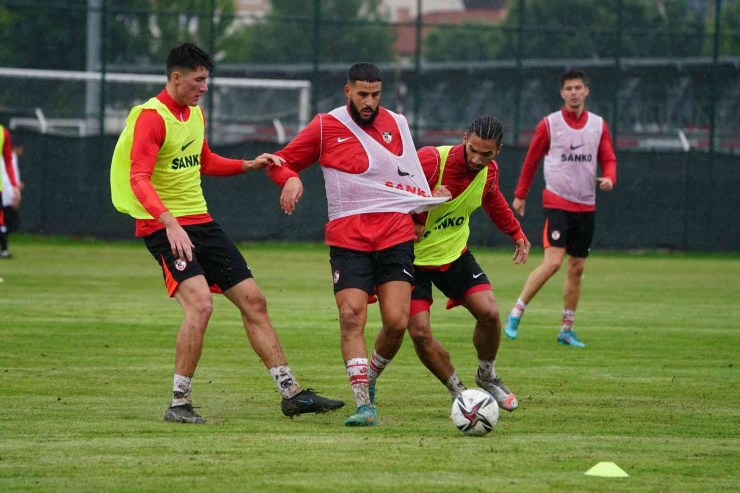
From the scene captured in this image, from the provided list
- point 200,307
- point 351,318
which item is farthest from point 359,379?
point 200,307

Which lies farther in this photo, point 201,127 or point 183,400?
point 201,127

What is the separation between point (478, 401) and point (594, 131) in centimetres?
625

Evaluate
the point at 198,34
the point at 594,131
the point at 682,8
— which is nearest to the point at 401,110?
the point at 198,34

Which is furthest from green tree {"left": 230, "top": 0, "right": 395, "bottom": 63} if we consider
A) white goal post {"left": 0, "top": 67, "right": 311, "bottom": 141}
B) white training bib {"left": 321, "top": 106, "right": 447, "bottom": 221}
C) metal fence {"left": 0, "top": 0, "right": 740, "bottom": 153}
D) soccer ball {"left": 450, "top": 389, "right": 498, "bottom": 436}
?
soccer ball {"left": 450, "top": 389, "right": 498, "bottom": 436}

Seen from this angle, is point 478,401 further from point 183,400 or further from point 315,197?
point 315,197

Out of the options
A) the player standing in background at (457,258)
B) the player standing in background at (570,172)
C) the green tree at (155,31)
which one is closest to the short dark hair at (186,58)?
the player standing in background at (457,258)

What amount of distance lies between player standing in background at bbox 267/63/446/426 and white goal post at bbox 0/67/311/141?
18599 millimetres

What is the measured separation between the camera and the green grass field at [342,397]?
574 centimetres

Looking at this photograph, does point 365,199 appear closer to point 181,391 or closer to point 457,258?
point 457,258

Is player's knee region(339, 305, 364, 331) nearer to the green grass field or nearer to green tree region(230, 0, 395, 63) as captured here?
the green grass field

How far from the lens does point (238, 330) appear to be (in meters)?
12.2

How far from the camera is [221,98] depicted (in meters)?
28.8

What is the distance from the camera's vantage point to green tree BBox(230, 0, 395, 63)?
86.5ft

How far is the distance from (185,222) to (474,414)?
2119 mm
